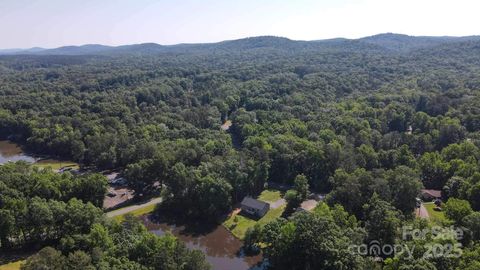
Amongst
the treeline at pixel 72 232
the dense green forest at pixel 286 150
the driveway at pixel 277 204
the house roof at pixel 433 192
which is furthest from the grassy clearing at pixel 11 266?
the house roof at pixel 433 192

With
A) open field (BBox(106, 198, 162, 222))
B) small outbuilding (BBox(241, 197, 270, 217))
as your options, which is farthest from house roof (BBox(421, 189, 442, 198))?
open field (BBox(106, 198, 162, 222))

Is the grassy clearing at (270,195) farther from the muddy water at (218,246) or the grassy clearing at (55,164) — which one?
the grassy clearing at (55,164)

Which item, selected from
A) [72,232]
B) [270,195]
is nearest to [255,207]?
[270,195]

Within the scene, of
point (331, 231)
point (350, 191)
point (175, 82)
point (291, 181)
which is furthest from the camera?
point (175, 82)

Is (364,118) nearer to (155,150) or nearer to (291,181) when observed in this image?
(291,181)

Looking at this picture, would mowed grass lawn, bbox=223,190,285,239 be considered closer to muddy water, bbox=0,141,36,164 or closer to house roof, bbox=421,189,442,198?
house roof, bbox=421,189,442,198

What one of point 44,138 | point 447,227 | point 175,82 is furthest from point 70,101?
point 447,227
